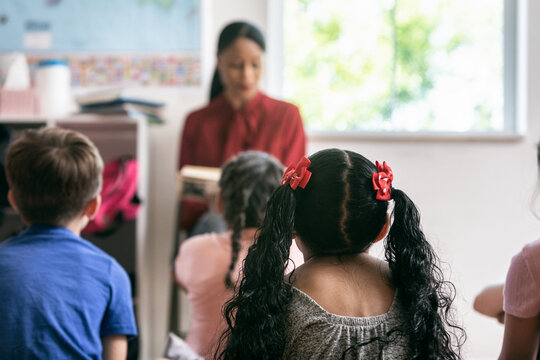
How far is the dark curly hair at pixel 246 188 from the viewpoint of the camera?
1.34m

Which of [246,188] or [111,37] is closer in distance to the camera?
[246,188]

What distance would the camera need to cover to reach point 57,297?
1.02 metres

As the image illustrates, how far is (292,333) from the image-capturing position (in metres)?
0.82

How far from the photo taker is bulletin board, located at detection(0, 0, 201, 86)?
2508 millimetres

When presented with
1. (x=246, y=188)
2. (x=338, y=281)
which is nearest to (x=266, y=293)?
(x=338, y=281)

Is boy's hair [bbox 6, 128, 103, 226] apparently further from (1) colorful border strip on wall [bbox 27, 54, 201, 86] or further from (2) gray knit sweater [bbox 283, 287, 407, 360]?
(1) colorful border strip on wall [bbox 27, 54, 201, 86]

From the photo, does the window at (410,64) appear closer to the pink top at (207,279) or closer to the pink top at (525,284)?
the pink top at (207,279)

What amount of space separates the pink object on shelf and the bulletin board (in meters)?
0.33

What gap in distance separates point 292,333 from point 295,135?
148 centimetres

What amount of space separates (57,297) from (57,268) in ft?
0.18

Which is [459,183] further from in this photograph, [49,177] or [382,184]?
[49,177]

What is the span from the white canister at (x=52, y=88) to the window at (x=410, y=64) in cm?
107

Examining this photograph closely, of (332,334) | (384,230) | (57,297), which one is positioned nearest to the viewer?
(332,334)

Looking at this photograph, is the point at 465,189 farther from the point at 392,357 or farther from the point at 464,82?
the point at 392,357
